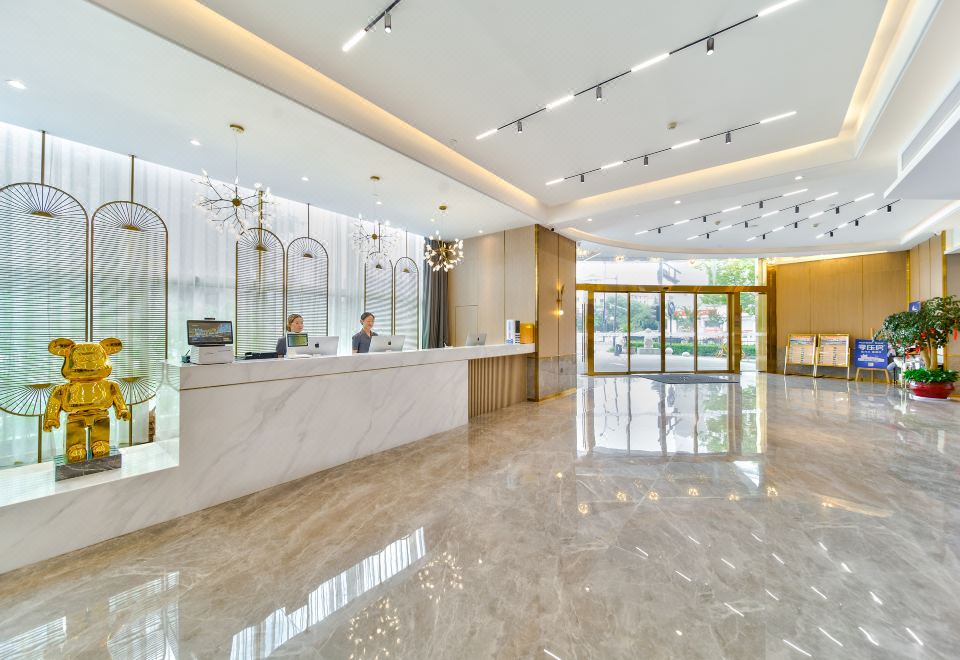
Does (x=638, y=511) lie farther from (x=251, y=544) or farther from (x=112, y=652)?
(x=112, y=652)

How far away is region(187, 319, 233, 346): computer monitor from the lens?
10.8 feet

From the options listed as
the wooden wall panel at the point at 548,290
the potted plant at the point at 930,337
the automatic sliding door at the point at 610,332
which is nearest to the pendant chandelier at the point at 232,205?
the wooden wall panel at the point at 548,290

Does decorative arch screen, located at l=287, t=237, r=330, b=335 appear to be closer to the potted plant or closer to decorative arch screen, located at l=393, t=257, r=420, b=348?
decorative arch screen, located at l=393, t=257, r=420, b=348

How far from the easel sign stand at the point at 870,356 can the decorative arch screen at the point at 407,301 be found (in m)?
12.6

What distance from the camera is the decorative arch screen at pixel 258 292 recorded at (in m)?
6.04

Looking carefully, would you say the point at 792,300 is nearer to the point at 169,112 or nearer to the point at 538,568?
the point at 538,568

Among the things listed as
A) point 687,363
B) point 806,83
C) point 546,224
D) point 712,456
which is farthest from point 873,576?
point 687,363

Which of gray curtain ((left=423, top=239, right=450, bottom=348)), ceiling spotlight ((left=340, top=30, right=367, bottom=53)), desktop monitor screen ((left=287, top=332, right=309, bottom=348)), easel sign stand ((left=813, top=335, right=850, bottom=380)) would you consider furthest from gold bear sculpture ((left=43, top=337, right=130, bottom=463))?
easel sign stand ((left=813, top=335, right=850, bottom=380))

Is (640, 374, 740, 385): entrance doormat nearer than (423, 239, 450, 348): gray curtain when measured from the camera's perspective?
No

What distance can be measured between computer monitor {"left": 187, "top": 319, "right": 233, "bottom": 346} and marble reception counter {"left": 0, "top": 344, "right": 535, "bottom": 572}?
0.23 meters

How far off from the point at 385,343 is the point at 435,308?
389 centimetres

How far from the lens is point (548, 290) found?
26.6 feet

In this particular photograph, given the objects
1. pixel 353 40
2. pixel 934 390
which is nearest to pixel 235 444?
pixel 353 40

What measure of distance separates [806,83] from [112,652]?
22.5 ft
